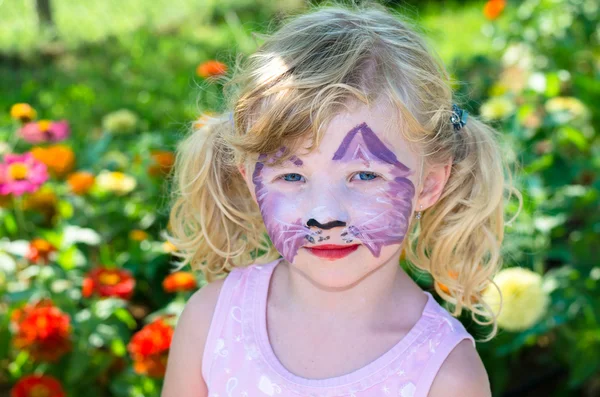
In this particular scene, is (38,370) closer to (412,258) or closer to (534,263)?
(412,258)

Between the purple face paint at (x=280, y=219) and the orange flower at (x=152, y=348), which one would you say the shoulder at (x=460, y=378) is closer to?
the purple face paint at (x=280, y=219)

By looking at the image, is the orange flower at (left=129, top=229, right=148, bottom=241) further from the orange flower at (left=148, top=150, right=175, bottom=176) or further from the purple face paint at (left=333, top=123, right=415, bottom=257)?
the purple face paint at (left=333, top=123, right=415, bottom=257)

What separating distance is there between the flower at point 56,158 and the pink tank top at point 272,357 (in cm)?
153

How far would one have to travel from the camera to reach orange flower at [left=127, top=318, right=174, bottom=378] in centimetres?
237

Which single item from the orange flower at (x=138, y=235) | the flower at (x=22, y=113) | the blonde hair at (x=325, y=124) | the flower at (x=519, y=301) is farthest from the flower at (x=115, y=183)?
the flower at (x=519, y=301)

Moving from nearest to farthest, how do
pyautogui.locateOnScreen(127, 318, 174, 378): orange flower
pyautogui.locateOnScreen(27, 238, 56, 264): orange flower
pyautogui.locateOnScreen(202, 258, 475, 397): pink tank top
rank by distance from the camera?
1. pyautogui.locateOnScreen(202, 258, 475, 397): pink tank top
2. pyautogui.locateOnScreen(127, 318, 174, 378): orange flower
3. pyautogui.locateOnScreen(27, 238, 56, 264): orange flower

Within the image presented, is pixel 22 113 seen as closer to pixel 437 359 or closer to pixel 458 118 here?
pixel 458 118

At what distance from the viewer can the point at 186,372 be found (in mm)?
1859

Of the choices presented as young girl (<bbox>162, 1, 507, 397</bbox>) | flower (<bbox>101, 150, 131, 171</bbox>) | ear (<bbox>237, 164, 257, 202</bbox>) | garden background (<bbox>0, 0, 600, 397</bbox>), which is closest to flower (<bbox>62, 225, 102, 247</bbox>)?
garden background (<bbox>0, 0, 600, 397</bbox>)

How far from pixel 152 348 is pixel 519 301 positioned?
1.05 metres

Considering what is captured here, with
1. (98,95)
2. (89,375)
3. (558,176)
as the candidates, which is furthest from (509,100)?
(98,95)

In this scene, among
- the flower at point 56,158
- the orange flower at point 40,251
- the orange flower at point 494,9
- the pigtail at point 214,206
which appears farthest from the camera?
the orange flower at point 494,9

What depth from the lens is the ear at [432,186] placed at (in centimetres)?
175

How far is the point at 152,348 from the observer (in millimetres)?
2365
